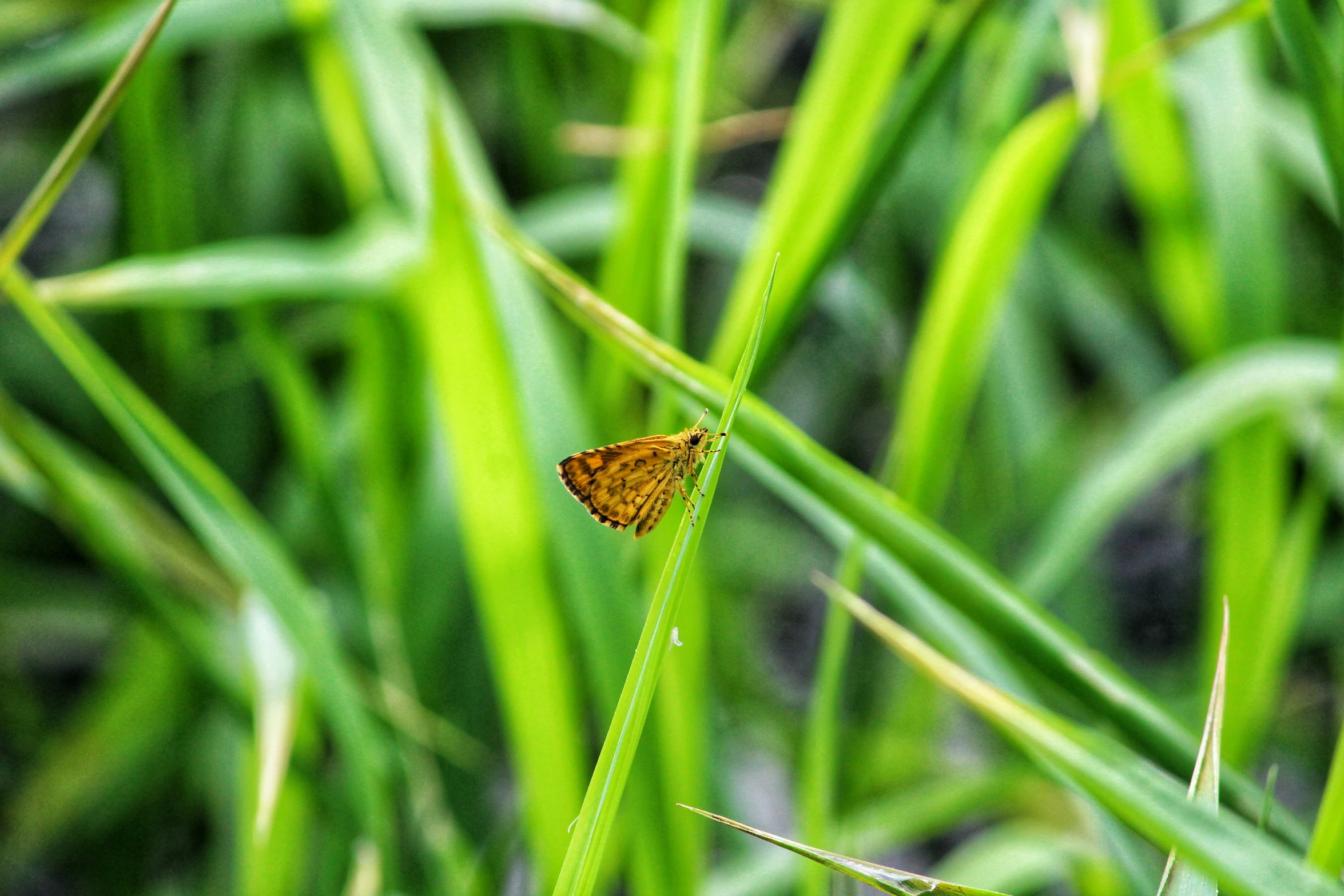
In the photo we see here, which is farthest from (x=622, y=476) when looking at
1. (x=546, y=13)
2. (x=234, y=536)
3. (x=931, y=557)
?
(x=546, y=13)

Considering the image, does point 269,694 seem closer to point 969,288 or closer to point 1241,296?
point 969,288

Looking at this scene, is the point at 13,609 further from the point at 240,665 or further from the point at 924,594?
the point at 924,594

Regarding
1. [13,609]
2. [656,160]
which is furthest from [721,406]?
[13,609]

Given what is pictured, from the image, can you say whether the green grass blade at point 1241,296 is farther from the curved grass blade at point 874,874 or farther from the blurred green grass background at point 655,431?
the curved grass blade at point 874,874

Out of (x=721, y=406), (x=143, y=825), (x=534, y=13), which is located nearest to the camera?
(x=721, y=406)

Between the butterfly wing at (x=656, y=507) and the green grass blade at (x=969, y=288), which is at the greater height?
the green grass blade at (x=969, y=288)

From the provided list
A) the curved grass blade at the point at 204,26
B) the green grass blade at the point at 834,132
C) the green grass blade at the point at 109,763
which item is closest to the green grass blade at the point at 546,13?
the curved grass blade at the point at 204,26
